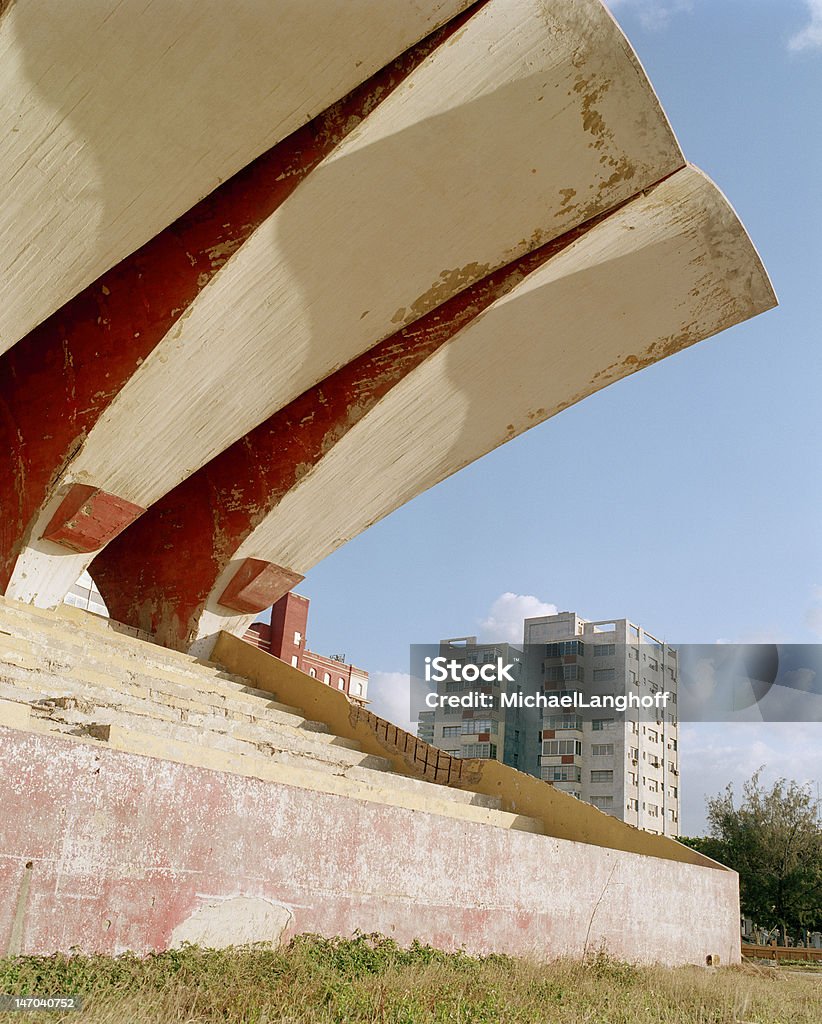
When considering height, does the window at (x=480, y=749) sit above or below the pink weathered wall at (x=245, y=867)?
above

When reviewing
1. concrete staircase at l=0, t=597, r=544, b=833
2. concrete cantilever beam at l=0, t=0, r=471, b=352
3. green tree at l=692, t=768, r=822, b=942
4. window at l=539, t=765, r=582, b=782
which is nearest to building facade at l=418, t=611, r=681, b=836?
window at l=539, t=765, r=582, b=782

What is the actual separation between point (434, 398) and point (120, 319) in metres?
3.77

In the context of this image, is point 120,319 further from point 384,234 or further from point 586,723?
point 586,723

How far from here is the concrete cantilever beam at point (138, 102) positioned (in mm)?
7047

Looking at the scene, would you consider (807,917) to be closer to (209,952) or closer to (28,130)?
(209,952)

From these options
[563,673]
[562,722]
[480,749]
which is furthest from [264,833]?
[563,673]

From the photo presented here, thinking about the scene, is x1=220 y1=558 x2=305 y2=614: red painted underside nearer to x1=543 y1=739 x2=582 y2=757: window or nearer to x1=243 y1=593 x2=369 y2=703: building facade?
x1=243 y1=593 x2=369 y2=703: building facade

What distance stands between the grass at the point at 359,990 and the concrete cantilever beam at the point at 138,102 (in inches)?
230

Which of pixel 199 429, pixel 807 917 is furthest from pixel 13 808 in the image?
pixel 807 917

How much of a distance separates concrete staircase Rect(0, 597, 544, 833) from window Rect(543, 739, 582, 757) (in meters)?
46.8

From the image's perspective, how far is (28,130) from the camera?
7.22 metres

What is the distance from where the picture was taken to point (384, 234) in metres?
9.30

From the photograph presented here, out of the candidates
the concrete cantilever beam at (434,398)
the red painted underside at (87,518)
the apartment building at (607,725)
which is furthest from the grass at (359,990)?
the apartment building at (607,725)

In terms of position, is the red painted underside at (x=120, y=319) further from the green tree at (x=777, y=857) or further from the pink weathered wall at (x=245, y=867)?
the green tree at (x=777, y=857)
